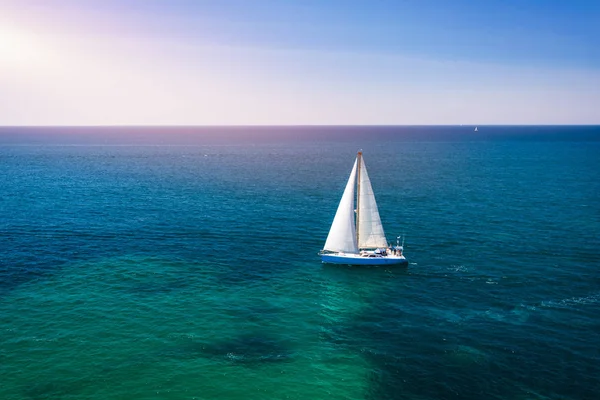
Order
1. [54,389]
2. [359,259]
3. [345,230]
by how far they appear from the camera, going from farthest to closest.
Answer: [345,230]
[359,259]
[54,389]


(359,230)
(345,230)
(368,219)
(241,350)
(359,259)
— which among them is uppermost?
(368,219)

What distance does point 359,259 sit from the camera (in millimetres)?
75625

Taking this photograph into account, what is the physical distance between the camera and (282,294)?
212 ft

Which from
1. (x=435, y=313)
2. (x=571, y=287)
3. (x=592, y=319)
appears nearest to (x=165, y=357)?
(x=435, y=313)

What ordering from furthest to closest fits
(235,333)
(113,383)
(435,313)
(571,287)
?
(571,287) < (435,313) < (235,333) < (113,383)

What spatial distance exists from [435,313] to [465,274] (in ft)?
51.2

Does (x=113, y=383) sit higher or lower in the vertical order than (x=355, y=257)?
lower

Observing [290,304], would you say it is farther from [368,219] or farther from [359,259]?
[368,219]

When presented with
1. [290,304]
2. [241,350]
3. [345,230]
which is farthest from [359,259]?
[241,350]

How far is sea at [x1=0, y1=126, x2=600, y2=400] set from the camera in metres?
44.1

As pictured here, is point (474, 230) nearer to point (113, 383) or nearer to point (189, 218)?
point (189, 218)

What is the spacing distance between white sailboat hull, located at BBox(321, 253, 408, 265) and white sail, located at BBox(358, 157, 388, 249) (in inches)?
129

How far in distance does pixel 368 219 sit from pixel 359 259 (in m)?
7.73

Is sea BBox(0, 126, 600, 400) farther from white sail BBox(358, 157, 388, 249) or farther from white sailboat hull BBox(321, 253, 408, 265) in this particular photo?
white sail BBox(358, 157, 388, 249)
